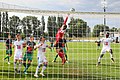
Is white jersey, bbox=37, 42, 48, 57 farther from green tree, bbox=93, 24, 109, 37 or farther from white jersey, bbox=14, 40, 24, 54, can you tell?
green tree, bbox=93, 24, 109, 37

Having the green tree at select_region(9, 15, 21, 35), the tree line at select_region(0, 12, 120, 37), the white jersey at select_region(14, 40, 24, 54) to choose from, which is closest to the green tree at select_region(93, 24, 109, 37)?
the tree line at select_region(0, 12, 120, 37)

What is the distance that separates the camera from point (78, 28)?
11.0 meters

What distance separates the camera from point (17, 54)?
13.0 m

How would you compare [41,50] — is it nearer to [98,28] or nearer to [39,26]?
[39,26]

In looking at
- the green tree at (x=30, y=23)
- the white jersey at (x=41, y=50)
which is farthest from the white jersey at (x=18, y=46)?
the green tree at (x=30, y=23)

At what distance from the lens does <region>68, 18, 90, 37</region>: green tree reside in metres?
10.8

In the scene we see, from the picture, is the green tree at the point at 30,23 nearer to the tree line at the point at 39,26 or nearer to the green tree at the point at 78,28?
the tree line at the point at 39,26

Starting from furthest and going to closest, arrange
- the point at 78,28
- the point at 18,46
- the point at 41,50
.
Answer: the point at 18,46, the point at 41,50, the point at 78,28

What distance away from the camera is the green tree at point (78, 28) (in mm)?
10831

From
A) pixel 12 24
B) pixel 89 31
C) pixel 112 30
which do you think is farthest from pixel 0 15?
pixel 112 30

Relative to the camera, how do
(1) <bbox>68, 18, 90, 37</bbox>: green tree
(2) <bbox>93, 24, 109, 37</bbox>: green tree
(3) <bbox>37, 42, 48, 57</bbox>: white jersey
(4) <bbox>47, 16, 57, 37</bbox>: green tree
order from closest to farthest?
(4) <bbox>47, 16, 57, 37</bbox>: green tree < (1) <bbox>68, 18, 90, 37</bbox>: green tree < (2) <bbox>93, 24, 109, 37</bbox>: green tree < (3) <bbox>37, 42, 48, 57</bbox>: white jersey

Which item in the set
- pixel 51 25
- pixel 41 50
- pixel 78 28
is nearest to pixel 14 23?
pixel 51 25

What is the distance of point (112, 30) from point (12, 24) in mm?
3696

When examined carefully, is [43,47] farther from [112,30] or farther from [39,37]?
[112,30]
